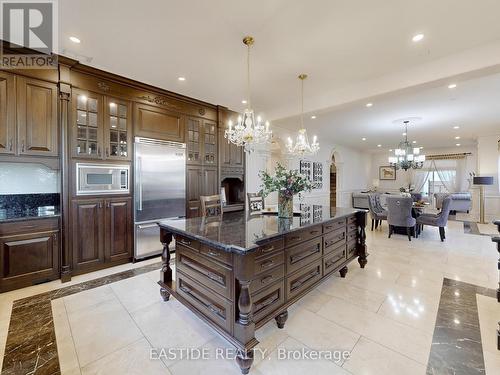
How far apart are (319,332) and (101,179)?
3335 millimetres

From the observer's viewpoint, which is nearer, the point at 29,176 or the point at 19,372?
the point at 19,372

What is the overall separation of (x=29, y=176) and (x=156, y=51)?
8.03 ft

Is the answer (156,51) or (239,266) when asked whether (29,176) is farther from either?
(239,266)

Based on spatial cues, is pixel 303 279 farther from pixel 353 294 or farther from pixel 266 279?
pixel 353 294

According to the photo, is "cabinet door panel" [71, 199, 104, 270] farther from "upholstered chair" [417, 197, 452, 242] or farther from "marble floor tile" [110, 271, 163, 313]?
"upholstered chair" [417, 197, 452, 242]

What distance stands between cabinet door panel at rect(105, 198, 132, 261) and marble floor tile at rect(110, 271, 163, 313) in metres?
0.63

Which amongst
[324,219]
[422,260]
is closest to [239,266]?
[324,219]

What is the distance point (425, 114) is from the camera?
5.07m

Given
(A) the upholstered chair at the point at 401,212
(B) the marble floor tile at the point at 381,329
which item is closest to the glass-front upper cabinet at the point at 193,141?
(B) the marble floor tile at the point at 381,329

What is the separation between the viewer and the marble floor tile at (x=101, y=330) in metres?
1.75

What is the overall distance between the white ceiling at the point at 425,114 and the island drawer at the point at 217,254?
337 cm

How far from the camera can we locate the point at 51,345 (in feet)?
5.89

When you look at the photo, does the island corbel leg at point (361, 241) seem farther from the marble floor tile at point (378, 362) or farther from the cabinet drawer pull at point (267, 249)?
the cabinet drawer pull at point (267, 249)

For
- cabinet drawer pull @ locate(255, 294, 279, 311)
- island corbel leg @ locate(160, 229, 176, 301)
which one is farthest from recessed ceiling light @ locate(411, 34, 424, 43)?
island corbel leg @ locate(160, 229, 176, 301)
